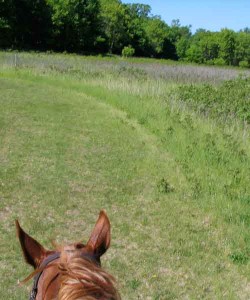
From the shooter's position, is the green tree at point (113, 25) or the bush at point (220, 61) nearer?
the green tree at point (113, 25)

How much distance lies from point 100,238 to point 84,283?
62 centimetres

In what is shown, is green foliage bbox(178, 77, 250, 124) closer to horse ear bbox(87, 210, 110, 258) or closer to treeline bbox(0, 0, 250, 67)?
horse ear bbox(87, 210, 110, 258)

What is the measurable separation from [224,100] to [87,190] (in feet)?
23.1

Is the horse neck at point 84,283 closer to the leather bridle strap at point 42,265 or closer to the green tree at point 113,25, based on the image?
the leather bridle strap at point 42,265

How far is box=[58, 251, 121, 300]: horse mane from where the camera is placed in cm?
114

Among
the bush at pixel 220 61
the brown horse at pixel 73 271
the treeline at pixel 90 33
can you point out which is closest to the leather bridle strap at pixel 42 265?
the brown horse at pixel 73 271

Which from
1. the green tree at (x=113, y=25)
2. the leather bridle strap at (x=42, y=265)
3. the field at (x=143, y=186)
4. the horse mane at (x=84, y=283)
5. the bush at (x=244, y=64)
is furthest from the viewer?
the bush at (x=244, y=64)

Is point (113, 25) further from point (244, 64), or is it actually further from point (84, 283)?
point (84, 283)

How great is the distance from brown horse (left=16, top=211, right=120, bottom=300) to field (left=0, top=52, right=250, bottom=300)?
2678mm

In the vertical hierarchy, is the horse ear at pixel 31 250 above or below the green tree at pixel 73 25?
below

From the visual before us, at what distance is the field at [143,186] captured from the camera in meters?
→ 4.77

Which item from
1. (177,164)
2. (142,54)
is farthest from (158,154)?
(142,54)

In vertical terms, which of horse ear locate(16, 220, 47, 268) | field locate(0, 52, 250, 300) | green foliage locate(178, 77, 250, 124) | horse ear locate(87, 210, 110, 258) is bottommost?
field locate(0, 52, 250, 300)

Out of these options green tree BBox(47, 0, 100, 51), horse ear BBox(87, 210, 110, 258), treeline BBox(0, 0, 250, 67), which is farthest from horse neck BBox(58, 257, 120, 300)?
green tree BBox(47, 0, 100, 51)
